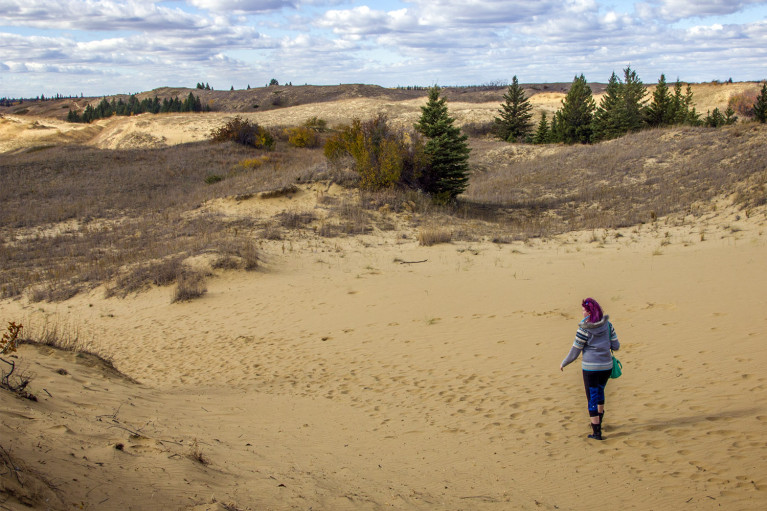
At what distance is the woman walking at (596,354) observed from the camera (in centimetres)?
555

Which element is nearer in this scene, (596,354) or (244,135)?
(596,354)

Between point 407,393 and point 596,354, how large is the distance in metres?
2.70

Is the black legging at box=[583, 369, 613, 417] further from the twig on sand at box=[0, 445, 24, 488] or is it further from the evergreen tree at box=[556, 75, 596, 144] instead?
the evergreen tree at box=[556, 75, 596, 144]

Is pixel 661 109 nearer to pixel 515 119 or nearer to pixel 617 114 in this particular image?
pixel 617 114

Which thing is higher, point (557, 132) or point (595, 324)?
point (557, 132)

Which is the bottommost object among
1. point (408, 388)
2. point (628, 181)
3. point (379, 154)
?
point (408, 388)

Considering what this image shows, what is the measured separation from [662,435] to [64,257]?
57.5 feet

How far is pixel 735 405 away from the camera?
19.2 feet

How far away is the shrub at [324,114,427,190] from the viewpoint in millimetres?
21828

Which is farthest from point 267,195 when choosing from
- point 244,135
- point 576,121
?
point 576,121

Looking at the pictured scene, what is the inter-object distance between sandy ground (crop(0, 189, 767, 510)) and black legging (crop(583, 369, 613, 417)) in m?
0.34

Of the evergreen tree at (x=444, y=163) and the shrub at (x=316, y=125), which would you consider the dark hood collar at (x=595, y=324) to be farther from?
the shrub at (x=316, y=125)

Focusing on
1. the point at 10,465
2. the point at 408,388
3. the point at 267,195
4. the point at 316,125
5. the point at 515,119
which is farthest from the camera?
the point at 316,125

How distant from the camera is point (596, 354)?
5.63 meters
